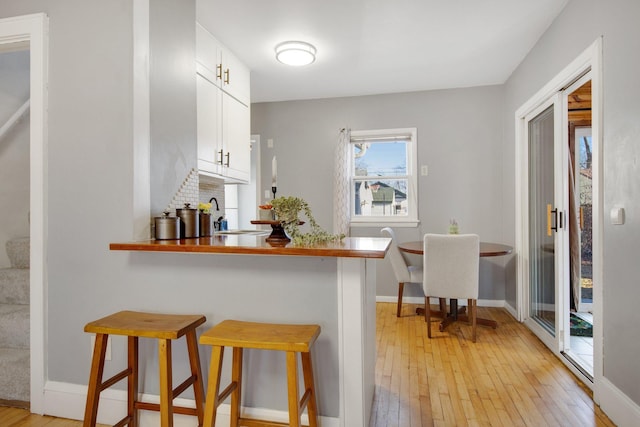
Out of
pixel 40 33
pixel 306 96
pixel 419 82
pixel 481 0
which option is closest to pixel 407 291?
pixel 419 82

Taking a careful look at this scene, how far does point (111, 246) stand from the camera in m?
1.73

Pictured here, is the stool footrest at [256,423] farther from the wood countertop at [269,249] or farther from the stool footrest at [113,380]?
the wood countertop at [269,249]

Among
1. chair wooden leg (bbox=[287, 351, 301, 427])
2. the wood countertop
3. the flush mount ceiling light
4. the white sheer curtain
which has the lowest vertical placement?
chair wooden leg (bbox=[287, 351, 301, 427])

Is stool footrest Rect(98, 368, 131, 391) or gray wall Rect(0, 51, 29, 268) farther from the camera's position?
gray wall Rect(0, 51, 29, 268)

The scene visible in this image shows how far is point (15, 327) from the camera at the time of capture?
2.27 metres

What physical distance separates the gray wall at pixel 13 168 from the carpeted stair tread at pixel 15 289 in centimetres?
70

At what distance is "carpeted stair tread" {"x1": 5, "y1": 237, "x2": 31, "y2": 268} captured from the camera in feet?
9.09

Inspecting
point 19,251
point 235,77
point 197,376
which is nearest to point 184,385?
point 197,376

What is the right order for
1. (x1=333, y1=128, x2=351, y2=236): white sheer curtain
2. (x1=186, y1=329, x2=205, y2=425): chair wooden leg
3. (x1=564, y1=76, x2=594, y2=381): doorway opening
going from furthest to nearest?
(x1=333, y1=128, x2=351, y2=236): white sheer curtain → (x1=564, y1=76, x2=594, y2=381): doorway opening → (x1=186, y1=329, x2=205, y2=425): chair wooden leg

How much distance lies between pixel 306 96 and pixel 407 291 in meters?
2.71

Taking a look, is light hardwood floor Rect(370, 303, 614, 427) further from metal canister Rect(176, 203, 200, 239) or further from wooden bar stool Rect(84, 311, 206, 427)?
metal canister Rect(176, 203, 200, 239)

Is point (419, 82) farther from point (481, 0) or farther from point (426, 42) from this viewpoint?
point (481, 0)

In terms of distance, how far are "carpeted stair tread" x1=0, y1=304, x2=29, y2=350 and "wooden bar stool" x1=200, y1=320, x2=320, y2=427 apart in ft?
5.42

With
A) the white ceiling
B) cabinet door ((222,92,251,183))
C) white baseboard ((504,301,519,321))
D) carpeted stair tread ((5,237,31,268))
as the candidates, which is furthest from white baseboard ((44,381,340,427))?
white baseboard ((504,301,519,321))
